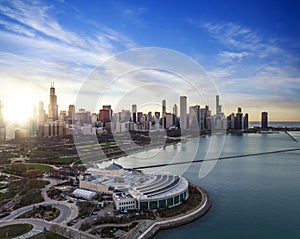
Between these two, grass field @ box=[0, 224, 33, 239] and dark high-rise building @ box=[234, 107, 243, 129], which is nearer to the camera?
grass field @ box=[0, 224, 33, 239]

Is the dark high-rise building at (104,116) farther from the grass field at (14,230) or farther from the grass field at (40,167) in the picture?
the grass field at (14,230)

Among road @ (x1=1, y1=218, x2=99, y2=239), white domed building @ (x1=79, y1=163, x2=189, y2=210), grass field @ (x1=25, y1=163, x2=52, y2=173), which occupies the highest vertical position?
white domed building @ (x1=79, y1=163, x2=189, y2=210)

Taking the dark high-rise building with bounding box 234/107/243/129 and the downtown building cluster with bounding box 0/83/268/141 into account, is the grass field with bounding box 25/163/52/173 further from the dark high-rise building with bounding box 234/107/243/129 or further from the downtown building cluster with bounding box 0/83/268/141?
the dark high-rise building with bounding box 234/107/243/129

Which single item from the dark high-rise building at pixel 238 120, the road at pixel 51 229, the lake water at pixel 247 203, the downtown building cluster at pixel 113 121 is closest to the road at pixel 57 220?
the road at pixel 51 229

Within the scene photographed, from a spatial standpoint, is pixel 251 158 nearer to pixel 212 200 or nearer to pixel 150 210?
pixel 212 200

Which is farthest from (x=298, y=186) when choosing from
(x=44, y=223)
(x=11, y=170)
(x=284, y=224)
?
(x=11, y=170)

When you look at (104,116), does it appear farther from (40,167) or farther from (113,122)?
(40,167)

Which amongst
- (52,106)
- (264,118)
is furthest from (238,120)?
(52,106)

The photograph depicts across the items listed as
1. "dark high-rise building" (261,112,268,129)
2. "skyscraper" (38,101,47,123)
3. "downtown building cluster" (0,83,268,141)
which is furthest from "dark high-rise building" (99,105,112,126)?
"dark high-rise building" (261,112,268,129)
